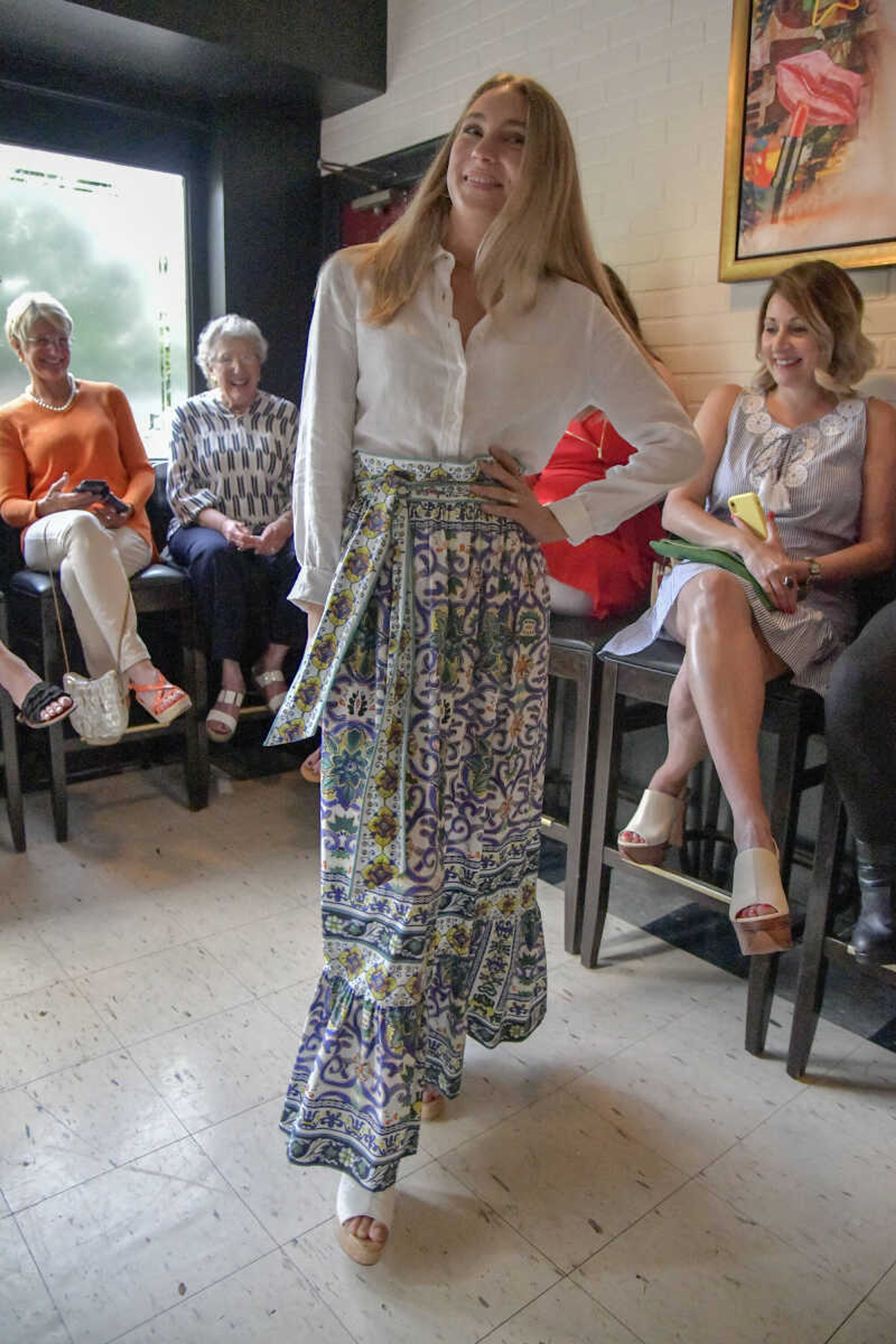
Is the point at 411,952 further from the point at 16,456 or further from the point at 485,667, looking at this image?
the point at 16,456

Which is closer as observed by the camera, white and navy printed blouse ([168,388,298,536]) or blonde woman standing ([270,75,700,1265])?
blonde woman standing ([270,75,700,1265])

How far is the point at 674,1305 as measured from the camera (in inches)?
49.7

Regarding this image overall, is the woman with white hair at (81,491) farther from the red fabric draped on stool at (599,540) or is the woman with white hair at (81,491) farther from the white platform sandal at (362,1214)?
the white platform sandal at (362,1214)

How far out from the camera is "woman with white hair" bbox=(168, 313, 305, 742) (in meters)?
2.83

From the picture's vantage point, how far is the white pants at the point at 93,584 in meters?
2.55

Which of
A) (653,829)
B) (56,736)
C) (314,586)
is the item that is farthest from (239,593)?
(314,586)

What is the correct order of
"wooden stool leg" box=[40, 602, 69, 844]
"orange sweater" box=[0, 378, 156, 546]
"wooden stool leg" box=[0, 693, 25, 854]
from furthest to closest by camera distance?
"orange sweater" box=[0, 378, 156, 546], "wooden stool leg" box=[40, 602, 69, 844], "wooden stool leg" box=[0, 693, 25, 854]

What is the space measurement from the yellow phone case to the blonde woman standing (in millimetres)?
542

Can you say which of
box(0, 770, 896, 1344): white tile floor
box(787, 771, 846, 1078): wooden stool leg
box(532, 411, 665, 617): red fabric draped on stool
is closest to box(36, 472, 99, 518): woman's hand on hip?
box(0, 770, 896, 1344): white tile floor

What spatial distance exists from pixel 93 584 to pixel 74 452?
22.2 inches

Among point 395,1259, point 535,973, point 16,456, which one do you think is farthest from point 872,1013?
point 16,456

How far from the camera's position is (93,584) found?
2541 millimetres

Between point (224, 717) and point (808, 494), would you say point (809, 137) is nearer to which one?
point (808, 494)

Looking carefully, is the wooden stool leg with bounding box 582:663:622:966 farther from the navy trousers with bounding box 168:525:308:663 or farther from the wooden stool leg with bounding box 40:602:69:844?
the wooden stool leg with bounding box 40:602:69:844
